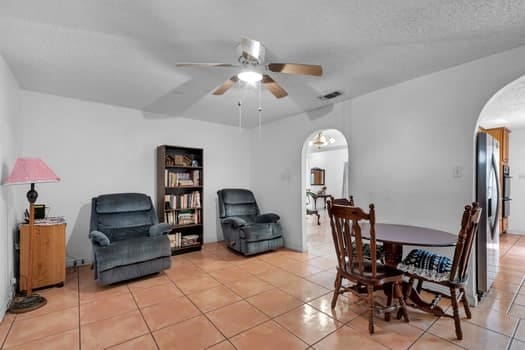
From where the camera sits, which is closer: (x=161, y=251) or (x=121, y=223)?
(x=161, y=251)

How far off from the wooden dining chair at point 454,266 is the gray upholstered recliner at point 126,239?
107 inches

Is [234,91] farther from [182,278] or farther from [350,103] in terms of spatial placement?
[182,278]

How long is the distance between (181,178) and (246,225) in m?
1.45

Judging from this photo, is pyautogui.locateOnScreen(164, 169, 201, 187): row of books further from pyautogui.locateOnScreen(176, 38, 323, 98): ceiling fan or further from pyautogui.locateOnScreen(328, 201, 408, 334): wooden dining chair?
pyautogui.locateOnScreen(328, 201, 408, 334): wooden dining chair

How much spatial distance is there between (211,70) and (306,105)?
5.66 ft

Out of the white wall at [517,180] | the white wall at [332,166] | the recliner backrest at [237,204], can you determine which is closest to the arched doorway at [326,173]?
the white wall at [332,166]

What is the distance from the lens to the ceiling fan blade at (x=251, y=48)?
6.30ft

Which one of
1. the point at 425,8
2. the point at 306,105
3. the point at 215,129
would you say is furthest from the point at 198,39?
the point at 215,129

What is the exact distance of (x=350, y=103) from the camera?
353 centimetres

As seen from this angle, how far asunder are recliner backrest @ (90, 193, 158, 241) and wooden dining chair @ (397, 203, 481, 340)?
326 cm

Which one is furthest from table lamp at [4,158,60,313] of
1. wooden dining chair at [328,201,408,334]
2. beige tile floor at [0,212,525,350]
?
wooden dining chair at [328,201,408,334]

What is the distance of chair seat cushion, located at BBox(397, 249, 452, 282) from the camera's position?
202cm

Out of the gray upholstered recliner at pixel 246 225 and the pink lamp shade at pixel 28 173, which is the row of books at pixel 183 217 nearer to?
the gray upholstered recliner at pixel 246 225

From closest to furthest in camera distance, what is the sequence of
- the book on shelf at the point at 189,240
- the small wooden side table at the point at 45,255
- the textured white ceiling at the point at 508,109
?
the small wooden side table at the point at 45,255, the textured white ceiling at the point at 508,109, the book on shelf at the point at 189,240
